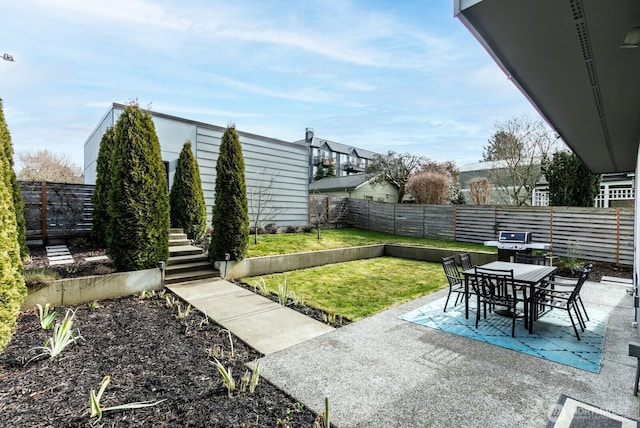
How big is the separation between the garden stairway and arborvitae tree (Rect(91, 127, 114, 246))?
211 cm

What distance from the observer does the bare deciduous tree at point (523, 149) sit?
1430cm

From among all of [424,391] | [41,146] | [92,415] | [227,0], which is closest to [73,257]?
[92,415]

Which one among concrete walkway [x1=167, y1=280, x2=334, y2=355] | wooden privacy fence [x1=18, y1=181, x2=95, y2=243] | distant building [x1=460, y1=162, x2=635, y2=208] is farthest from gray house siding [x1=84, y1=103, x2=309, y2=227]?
distant building [x1=460, y1=162, x2=635, y2=208]

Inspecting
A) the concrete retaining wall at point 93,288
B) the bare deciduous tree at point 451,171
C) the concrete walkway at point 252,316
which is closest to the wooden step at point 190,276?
the concrete walkway at point 252,316

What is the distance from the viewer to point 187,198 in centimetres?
926

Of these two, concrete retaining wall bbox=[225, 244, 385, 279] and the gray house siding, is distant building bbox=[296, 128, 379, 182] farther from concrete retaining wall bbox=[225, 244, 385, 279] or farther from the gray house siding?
concrete retaining wall bbox=[225, 244, 385, 279]

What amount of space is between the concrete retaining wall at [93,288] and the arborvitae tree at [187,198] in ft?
10.7

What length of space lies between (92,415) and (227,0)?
6.90 metres

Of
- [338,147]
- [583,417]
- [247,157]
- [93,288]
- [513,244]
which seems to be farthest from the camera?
[338,147]

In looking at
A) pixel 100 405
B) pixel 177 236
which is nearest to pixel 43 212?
pixel 177 236

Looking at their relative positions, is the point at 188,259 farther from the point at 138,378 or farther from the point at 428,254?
the point at 428,254

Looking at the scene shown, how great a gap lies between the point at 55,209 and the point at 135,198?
4.39 m

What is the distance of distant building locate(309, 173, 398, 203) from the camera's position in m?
22.2

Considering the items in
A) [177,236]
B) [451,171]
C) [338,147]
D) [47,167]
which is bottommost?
[177,236]
